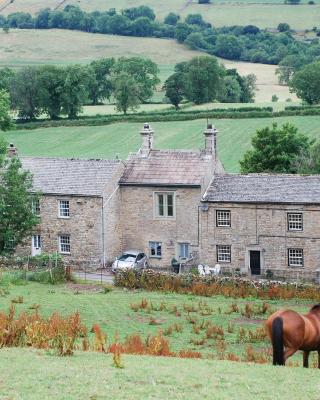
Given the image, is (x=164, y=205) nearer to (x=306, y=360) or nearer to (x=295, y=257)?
(x=295, y=257)

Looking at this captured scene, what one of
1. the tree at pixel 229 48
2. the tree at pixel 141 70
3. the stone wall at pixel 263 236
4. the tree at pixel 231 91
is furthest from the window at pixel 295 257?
the tree at pixel 229 48

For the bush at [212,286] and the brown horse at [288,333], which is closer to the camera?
the brown horse at [288,333]

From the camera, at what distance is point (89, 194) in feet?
190

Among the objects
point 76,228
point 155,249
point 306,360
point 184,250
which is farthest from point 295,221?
point 306,360

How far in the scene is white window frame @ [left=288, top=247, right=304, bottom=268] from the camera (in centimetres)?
5544

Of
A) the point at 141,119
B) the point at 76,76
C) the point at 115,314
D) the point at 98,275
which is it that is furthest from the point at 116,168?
the point at 76,76

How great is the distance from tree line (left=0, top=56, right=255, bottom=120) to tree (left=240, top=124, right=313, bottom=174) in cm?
5551

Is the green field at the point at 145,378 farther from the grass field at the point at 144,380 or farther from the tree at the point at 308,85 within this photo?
the tree at the point at 308,85

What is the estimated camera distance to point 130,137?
370 ft

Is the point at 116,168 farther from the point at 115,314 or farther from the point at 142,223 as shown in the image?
the point at 115,314

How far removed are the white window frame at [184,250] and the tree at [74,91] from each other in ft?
234

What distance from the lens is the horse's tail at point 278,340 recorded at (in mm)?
24656

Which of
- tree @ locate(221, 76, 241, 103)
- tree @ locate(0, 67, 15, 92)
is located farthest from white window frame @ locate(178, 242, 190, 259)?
tree @ locate(221, 76, 241, 103)

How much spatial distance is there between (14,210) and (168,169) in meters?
10.5
